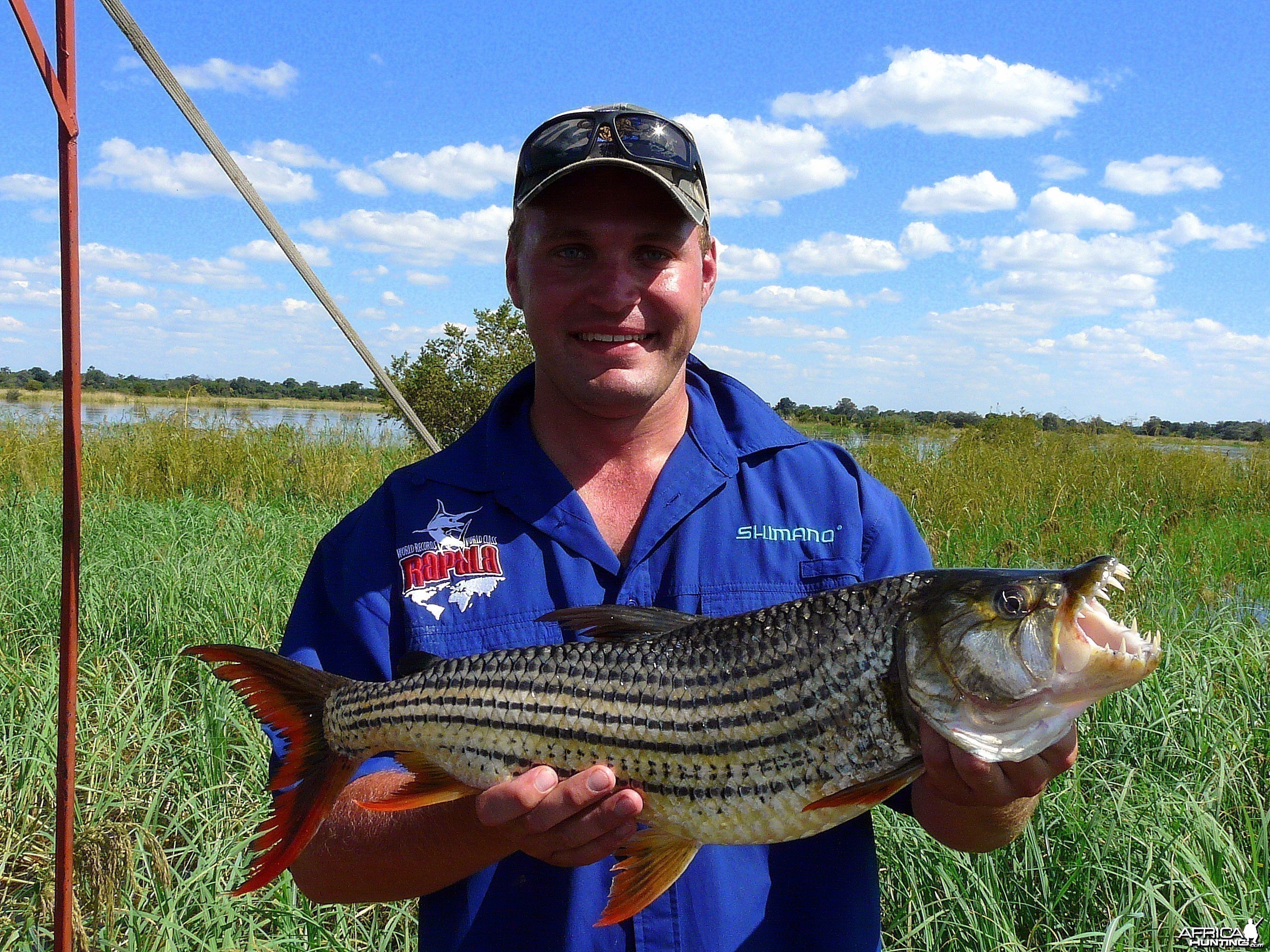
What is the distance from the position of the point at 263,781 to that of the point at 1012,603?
393 cm

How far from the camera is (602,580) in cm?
275

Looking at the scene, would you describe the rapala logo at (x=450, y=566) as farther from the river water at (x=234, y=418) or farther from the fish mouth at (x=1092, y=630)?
the river water at (x=234, y=418)

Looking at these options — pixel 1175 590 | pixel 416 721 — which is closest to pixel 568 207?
pixel 416 721

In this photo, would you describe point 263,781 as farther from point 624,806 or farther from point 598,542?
point 624,806

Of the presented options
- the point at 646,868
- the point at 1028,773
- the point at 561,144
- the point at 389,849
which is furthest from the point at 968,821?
the point at 561,144

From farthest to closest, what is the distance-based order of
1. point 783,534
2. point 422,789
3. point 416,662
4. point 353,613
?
1. point 783,534
2. point 353,613
3. point 416,662
4. point 422,789

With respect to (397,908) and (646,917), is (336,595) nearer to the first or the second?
(646,917)

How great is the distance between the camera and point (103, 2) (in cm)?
312

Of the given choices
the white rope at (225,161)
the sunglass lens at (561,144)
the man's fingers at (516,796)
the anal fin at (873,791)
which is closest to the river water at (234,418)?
the white rope at (225,161)

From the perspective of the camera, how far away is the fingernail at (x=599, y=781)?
2102 mm

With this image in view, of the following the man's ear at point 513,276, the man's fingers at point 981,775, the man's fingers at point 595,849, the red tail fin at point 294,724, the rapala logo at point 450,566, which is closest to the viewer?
the man's fingers at point 981,775

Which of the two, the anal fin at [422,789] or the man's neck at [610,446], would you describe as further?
the man's neck at [610,446]

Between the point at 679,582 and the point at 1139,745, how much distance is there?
339 centimetres

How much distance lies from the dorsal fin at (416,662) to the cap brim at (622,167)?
1.43 m
